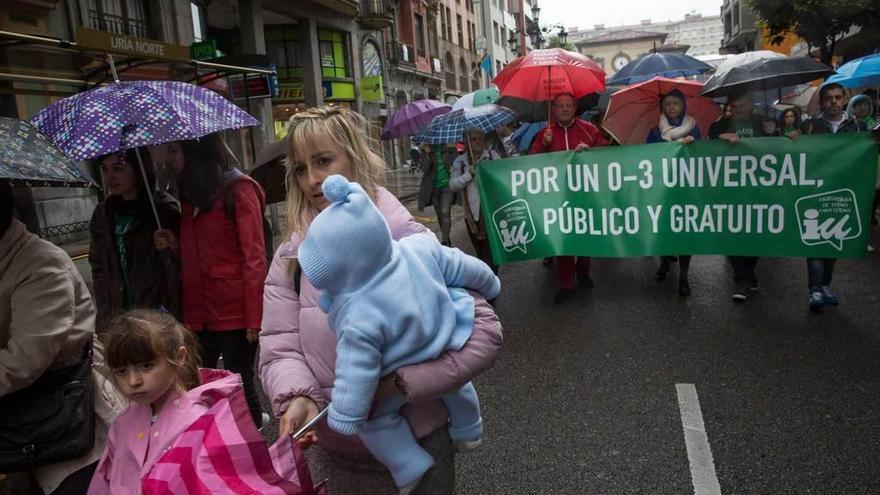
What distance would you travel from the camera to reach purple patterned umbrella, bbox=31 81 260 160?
2.88 metres

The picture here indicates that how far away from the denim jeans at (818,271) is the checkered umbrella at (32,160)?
5.62m

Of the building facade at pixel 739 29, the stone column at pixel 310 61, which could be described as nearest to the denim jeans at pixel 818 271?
the stone column at pixel 310 61

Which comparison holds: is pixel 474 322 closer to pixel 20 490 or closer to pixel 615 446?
pixel 20 490

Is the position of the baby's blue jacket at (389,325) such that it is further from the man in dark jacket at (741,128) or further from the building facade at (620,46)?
the building facade at (620,46)

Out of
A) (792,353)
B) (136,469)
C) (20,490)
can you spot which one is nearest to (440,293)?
(136,469)

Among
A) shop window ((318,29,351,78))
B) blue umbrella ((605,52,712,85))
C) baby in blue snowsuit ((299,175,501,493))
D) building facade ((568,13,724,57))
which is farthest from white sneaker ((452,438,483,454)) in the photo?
building facade ((568,13,724,57))

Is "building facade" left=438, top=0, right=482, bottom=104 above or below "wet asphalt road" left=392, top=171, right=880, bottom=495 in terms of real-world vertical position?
above

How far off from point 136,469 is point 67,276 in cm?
78

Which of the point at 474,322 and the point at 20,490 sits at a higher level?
the point at 474,322

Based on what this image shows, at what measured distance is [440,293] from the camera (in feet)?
5.29

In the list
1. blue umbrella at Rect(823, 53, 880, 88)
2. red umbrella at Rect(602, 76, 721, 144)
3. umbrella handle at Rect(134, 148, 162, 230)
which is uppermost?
blue umbrella at Rect(823, 53, 880, 88)

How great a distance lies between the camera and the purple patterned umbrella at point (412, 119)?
480 inches

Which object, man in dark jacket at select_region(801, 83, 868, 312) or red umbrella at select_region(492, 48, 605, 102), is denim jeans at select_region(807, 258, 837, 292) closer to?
man in dark jacket at select_region(801, 83, 868, 312)

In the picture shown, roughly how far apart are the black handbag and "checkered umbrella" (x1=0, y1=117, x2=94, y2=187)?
0.65 meters
